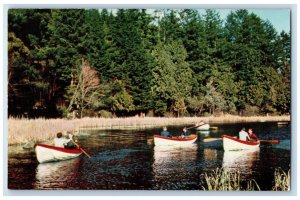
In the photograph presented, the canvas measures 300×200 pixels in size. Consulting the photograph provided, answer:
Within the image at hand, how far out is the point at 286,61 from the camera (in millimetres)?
11555

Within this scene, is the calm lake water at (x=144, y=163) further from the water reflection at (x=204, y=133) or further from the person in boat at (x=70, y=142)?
the person in boat at (x=70, y=142)

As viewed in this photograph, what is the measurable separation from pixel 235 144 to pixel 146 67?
2.53 m

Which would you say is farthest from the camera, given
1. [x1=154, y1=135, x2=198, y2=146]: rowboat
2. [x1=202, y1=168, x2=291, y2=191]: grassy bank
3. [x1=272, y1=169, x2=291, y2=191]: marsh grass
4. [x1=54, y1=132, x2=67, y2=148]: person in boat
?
[x1=154, y1=135, x2=198, y2=146]: rowboat

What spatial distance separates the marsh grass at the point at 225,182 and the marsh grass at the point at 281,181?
1.24 ft

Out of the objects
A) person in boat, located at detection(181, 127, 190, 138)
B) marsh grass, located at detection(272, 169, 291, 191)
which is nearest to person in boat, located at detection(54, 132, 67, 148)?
person in boat, located at detection(181, 127, 190, 138)

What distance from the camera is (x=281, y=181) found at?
36.9 ft

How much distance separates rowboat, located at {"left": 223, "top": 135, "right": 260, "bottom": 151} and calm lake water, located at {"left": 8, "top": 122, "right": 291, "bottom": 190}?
12 cm

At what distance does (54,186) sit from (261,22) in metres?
5.15

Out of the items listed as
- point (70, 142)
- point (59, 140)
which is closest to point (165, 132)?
point (70, 142)

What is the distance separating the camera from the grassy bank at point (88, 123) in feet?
39.3

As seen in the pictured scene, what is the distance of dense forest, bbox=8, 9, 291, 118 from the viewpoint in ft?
38.9

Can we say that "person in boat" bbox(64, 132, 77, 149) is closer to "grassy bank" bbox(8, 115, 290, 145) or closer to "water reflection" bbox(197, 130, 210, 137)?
"grassy bank" bbox(8, 115, 290, 145)

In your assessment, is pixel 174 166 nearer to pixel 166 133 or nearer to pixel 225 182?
pixel 166 133
